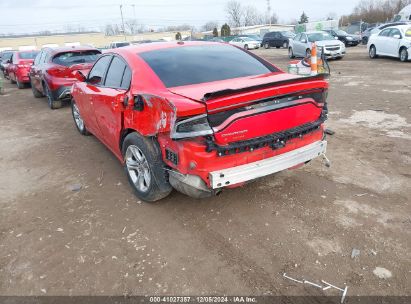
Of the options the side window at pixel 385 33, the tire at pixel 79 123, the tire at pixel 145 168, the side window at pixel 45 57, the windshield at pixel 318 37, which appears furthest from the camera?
the windshield at pixel 318 37

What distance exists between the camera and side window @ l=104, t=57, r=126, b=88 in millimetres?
4115

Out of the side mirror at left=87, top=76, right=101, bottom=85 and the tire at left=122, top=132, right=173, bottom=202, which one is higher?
the side mirror at left=87, top=76, right=101, bottom=85

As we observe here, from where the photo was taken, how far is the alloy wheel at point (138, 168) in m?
3.65

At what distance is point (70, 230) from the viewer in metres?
3.44

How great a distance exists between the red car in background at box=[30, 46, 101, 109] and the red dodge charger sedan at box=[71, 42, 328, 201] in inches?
Result: 196

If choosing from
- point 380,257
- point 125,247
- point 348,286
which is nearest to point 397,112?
point 380,257

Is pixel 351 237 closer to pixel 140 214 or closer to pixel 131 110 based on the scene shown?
pixel 140 214

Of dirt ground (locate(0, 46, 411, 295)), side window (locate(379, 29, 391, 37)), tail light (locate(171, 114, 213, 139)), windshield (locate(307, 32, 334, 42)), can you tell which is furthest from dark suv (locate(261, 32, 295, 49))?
tail light (locate(171, 114, 213, 139))

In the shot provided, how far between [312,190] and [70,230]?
261 cm

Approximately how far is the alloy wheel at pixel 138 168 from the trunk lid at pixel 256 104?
82 centimetres

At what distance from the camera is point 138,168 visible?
3.82m

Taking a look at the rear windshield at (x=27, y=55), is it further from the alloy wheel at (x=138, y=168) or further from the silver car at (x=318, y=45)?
the alloy wheel at (x=138, y=168)

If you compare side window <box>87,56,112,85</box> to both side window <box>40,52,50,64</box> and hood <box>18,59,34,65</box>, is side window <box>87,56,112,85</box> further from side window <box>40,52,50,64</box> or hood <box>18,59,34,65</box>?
hood <box>18,59,34,65</box>

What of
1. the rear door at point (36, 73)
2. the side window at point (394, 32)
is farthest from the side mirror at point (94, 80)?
the side window at point (394, 32)
